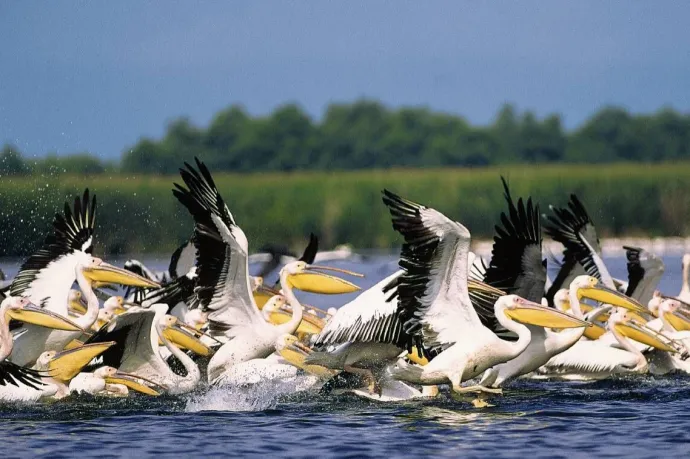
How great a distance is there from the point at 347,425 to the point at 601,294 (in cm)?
339

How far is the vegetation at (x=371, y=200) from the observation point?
2948cm

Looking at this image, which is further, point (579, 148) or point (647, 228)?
point (579, 148)

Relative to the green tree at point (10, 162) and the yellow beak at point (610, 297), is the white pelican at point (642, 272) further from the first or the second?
the green tree at point (10, 162)

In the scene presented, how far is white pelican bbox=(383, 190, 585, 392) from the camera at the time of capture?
7707mm

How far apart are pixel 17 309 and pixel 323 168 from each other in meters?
45.2

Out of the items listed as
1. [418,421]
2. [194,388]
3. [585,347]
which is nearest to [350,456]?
[418,421]

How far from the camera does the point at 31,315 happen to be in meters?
8.70

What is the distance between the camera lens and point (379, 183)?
3403cm

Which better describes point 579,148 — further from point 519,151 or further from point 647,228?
point 647,228

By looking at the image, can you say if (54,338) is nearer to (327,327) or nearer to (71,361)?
(71,361)

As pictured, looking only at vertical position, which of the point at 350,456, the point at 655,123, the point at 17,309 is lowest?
the point at 350,456

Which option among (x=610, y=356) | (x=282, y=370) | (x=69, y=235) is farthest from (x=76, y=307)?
(x=610, y=356)

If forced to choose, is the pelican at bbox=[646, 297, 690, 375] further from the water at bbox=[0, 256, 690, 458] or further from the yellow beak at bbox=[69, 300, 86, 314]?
the yellow beak at bbox=[69, 300, 86, 314]

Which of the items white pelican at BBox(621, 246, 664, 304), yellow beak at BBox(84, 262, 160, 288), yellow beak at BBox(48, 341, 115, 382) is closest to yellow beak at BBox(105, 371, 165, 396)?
yellow beak at BBox(48, 341, 115, 382)
